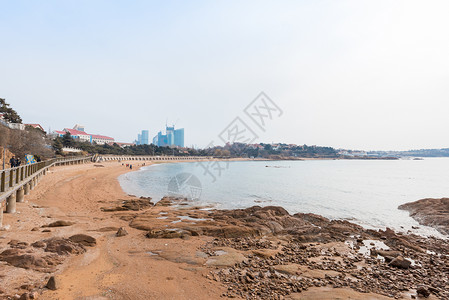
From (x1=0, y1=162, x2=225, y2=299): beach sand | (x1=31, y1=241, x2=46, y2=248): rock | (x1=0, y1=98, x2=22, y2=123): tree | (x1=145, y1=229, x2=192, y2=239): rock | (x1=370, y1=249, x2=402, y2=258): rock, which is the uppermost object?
(x1=0, y1=98, x2=22, y2=123): tree

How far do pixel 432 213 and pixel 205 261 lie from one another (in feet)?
63.1

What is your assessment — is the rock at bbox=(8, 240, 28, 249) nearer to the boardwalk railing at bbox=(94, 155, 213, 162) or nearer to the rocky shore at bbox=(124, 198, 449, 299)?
the rocky shore at bbox=(124, 198, 449, 299)

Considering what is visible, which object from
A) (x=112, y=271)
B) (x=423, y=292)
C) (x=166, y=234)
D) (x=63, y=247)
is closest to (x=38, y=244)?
(x=63, y=247)

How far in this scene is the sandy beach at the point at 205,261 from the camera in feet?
19.4

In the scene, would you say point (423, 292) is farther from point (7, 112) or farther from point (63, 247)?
point (7, 112)

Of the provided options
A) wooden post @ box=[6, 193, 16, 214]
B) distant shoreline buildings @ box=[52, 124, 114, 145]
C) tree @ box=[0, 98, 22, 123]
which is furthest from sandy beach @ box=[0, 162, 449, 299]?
distant shoreline buildings @ box=[52, 124, 114, 145]

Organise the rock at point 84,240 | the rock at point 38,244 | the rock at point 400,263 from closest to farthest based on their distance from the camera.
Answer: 1. the rock at point 38,244
2. the rock at point 400,263
3. the rock at point 84,240

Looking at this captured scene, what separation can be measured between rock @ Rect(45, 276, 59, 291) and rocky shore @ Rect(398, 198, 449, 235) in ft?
62.6

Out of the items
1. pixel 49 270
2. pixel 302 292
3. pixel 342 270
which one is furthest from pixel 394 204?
pixel 49 270

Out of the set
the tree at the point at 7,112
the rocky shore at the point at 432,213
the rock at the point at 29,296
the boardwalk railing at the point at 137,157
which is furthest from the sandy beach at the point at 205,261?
the boardwalk railing at the point at 137,157

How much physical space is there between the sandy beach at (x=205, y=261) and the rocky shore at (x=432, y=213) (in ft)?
15.5

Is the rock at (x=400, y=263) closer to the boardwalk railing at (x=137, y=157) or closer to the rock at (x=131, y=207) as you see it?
the rock at (x=131, y=207)

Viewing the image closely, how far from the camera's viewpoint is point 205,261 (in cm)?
793

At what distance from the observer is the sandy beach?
5922 mm
